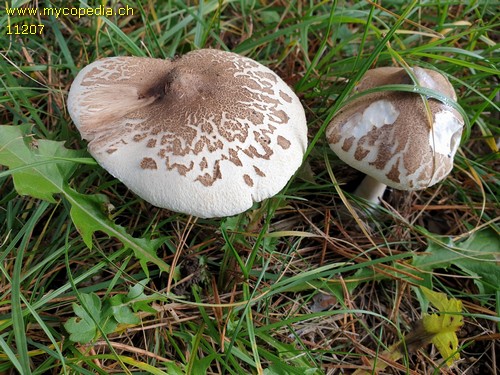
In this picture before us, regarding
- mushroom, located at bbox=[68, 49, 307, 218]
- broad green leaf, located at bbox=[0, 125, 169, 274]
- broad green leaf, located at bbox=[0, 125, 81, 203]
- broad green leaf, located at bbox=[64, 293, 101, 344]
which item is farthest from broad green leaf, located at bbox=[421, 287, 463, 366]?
broad green leaf, located at bbox=[0, 125, 81, 203]

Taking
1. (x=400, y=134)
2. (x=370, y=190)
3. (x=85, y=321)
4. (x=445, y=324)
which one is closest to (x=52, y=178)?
(x=85, y=321)

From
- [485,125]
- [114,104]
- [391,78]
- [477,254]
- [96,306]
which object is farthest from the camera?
[485,125]

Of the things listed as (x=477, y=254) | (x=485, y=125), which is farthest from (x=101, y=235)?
(x=485, y=125)

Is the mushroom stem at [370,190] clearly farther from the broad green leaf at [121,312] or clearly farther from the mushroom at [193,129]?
the broad green leaf at [121,312]

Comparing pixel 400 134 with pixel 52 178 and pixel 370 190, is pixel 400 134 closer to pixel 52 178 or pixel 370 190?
pixel 370 190

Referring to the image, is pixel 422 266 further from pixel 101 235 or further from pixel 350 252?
pixel 101 235

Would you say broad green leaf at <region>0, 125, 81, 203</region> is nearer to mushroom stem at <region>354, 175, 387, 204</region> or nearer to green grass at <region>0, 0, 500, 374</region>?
green grass at <region>0, 0, 500, 374</region>
